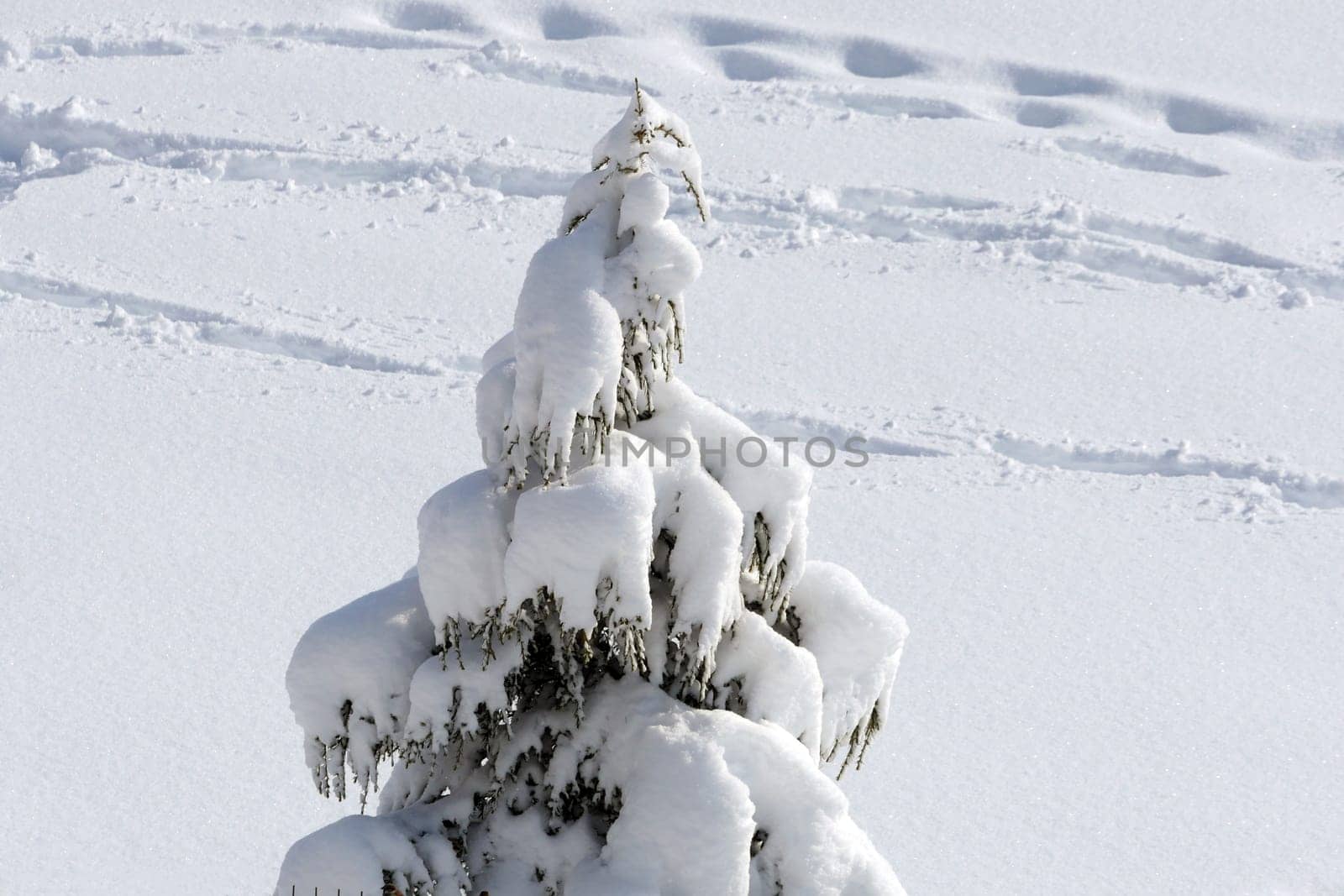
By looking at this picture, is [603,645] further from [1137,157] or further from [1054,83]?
[1054,83]

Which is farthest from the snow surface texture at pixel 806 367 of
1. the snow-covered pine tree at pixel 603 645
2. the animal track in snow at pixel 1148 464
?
the snow-covered pine tree at pixel 603 645

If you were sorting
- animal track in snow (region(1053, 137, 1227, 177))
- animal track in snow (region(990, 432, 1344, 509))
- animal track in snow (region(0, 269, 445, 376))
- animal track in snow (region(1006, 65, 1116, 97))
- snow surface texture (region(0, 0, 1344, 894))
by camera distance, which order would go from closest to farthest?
snow surface texture (region(0, 0, 1344, 894)) < animal track in snow (region(990, 432, 1344, 509)) < animal track in snow (region(0, 269, 445, 376)) < animal track in snow (region(1053, 137, 1227, 177)) < animal track in snow (region(1006, 65, 1116, 97))

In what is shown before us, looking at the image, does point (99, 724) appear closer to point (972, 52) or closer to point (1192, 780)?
point (1192, 780)

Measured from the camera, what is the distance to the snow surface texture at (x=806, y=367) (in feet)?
33.4

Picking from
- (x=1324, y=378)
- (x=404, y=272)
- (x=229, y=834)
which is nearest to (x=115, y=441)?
(x=404, y=272)

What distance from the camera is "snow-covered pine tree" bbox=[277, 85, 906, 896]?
4.62 m

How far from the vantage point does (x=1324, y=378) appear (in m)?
16.0

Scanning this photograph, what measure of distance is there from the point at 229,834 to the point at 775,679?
18.9 ft

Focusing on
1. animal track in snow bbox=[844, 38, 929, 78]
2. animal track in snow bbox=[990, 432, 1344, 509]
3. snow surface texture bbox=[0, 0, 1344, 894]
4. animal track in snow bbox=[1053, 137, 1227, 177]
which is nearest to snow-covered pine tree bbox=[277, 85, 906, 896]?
snow surface texture bbox=[0, 0, 1344, 894]

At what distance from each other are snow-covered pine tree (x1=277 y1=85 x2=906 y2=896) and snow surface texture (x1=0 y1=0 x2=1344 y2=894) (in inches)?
12.9

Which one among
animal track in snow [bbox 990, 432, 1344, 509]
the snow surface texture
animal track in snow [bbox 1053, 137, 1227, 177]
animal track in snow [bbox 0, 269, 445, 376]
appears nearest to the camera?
the snow surface texture

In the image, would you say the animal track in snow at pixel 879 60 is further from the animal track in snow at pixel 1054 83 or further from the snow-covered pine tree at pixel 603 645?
the snow-covered pine tree at pixel 603 645

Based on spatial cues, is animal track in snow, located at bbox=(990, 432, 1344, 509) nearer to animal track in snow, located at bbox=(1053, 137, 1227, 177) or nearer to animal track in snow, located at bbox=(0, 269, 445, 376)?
animal track in snow, located at bbox=(0, 269, 445, 376)

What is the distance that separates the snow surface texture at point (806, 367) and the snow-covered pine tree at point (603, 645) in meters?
0.33
